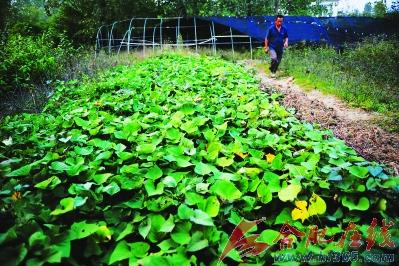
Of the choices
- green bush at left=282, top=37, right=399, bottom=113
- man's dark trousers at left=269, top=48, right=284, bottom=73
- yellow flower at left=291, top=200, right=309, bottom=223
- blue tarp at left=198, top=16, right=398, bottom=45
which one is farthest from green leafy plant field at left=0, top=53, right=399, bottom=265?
blue tarp at left=198, top=16, right=398, bottom=45

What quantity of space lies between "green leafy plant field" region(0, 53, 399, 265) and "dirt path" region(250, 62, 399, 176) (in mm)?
1134

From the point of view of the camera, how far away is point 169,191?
7.41 feet

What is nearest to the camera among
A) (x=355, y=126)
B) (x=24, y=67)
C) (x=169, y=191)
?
(x=169, y=191)

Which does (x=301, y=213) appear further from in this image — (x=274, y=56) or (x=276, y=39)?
(x=276, y=39)

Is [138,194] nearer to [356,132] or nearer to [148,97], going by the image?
[148,97]

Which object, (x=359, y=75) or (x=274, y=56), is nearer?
(x=359, y=75)

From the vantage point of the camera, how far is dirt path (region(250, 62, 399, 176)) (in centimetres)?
422

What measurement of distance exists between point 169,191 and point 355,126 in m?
4.25

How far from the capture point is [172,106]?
14.1 feet

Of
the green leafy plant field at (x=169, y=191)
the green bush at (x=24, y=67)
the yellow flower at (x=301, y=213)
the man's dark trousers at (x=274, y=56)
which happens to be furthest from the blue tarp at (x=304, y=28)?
the yellow flower at (x=301, y=213)

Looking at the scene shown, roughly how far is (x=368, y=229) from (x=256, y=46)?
728 inches

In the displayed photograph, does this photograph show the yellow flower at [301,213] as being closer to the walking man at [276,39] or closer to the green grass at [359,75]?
the green grass at [359,75]

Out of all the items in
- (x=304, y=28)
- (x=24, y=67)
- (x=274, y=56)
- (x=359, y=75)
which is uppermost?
(x=304, y=28)

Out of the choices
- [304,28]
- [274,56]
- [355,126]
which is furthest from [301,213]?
[304,28]
